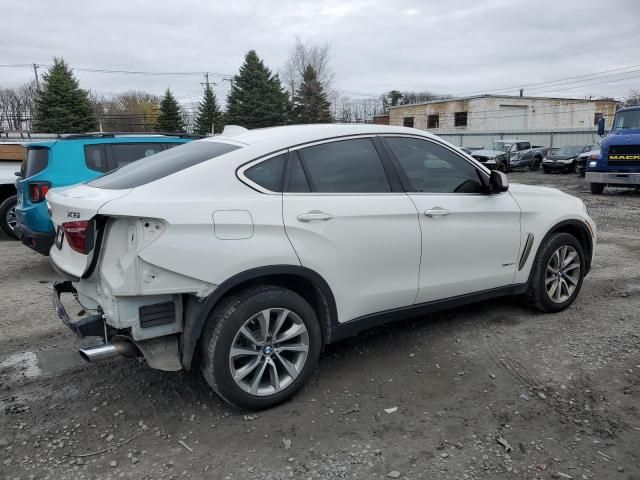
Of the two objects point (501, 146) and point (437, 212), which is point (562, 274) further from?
point (501, 146)

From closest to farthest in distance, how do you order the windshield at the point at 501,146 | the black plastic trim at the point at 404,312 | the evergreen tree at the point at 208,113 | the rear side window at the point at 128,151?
the black plastic trim at the point at 404,312 → the rear side window at the point at 128,151 → the windshield at the point at 501,146 → the evergreen tree at the point at 208,113

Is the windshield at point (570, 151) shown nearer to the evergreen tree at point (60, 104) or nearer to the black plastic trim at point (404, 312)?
the black plastic trim at point (404, 312)

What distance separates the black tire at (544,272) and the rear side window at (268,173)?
8.54ft

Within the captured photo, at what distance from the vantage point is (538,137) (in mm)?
40531

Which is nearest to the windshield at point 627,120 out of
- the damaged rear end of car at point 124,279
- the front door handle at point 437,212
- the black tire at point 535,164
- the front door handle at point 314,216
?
the black tire at point 535,164

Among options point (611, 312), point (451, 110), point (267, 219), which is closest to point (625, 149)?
point (611, 312)

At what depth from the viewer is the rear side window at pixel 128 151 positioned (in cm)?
696

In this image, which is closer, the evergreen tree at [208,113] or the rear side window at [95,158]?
the rear side window at [95,158]

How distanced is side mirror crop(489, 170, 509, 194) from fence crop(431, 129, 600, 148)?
3257cm

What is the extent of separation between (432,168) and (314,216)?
124 cm

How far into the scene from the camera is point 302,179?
10.6 ft

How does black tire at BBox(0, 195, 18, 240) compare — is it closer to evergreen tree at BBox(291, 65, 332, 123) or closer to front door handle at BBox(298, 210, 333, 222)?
front door handle at BBox(298, 210, 333, 222)

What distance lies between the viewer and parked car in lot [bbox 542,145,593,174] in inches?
1019

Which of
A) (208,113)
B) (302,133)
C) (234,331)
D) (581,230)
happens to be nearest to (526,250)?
(581,230)
